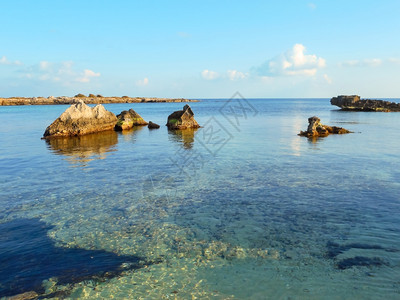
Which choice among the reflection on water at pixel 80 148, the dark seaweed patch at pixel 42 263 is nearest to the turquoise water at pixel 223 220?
the dark seaweed patch at pixel 42 263

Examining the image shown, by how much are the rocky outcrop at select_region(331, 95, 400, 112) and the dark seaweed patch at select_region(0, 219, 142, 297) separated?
320 ft

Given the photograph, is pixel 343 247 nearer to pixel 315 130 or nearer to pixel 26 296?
pixel 26 296

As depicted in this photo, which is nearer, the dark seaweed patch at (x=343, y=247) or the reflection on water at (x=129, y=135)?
the dark seaweed patch at (x=343, y=247)

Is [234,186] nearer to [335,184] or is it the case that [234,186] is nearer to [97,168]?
[335,184]

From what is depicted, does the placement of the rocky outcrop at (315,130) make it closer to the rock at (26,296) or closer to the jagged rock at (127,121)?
the jagged rock at (127,121)

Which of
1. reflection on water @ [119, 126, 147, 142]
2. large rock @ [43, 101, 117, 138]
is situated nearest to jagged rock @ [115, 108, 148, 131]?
reflection on water @ [119, 126, 147, 142]

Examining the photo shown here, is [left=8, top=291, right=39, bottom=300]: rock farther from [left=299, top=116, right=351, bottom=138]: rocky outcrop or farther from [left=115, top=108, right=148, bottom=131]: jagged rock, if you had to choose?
[left=115, top=108, right=148, bottom=131]: jagged rock

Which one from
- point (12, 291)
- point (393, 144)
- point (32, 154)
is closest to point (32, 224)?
point (12, 291)

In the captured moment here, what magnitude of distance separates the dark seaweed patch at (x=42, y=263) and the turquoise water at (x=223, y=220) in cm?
19

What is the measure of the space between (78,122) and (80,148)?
10.1 meters

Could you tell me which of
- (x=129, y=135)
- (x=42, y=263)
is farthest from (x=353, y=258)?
(x=129, y=135)

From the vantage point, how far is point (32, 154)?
23.8 metres

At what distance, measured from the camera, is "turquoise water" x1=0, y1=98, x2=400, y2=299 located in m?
6.94

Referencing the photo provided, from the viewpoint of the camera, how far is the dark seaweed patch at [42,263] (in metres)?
7.04
